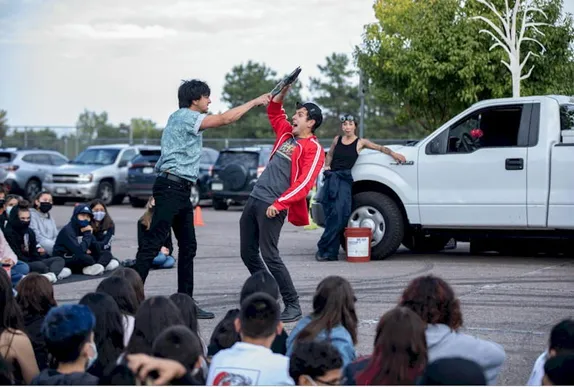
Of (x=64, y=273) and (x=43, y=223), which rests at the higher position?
(x=43, y=223)

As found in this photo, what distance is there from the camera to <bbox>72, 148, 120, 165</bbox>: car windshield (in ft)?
99.6

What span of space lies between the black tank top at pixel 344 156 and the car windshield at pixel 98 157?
1735cm

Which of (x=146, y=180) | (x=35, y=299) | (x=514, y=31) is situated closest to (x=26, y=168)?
(x=146, y=180)

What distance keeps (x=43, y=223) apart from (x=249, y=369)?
30.3ft

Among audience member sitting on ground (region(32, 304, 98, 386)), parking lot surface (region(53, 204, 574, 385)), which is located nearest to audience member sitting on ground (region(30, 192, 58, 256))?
parking lot surface (region(53, 204, 574, 385))

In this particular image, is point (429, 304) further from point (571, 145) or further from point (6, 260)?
point (571, 145)

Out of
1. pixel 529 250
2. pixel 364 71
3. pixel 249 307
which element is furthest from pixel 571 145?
pixel 364 71

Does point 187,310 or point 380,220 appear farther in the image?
point 380,220

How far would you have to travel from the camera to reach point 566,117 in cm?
1305

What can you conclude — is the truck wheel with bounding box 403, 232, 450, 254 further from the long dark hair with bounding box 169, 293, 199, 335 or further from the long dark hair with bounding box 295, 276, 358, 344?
the long dark hair with bounding box 295, 276, 358, 344

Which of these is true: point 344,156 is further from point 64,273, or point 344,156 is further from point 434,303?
point 434,303

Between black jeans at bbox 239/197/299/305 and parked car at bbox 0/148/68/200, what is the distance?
72.7 feet

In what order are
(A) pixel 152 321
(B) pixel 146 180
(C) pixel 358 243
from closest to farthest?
(A) pixel 152 321 < (C) pixel 358 243 < (B) pixel 146 180

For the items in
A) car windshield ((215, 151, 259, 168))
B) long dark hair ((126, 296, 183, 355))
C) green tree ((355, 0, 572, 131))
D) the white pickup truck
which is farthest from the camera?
green tree ((355, 0, 572, 131))
